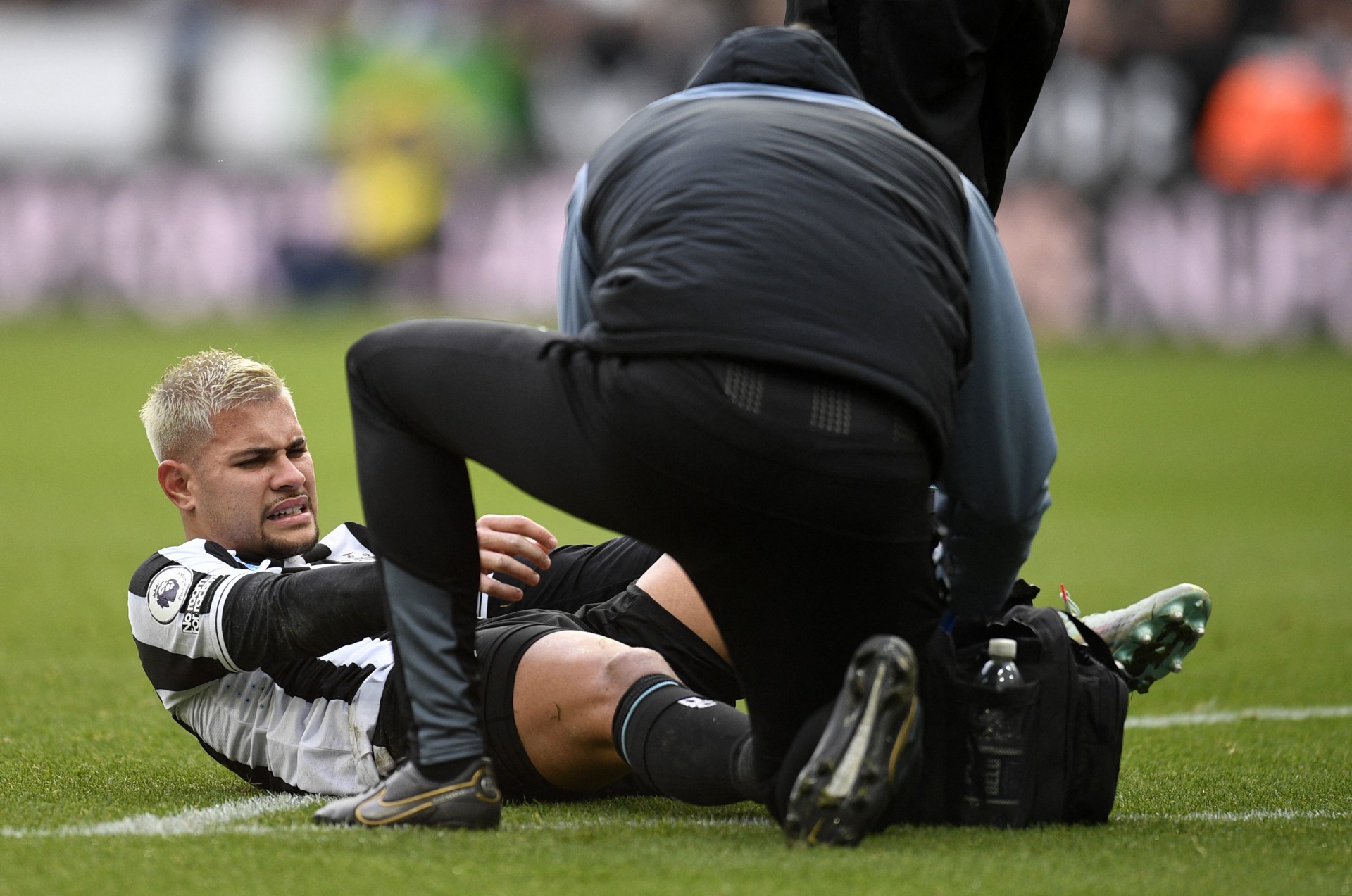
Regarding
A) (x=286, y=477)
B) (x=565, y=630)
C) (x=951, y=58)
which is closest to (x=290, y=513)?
(x=286, y=477)

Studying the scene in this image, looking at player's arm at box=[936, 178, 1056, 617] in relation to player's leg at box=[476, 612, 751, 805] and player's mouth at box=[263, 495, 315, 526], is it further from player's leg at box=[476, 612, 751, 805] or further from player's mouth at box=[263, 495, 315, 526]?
player's mouth at box=[263, 495, 315, 526]

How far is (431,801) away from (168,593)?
0.69 m

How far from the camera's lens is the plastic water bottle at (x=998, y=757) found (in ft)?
9.26

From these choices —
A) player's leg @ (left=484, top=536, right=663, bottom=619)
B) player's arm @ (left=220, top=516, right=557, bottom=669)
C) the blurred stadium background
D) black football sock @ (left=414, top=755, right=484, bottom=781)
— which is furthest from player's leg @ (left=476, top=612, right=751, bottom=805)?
the blurred stadium background

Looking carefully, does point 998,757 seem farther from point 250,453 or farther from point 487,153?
point 487,153

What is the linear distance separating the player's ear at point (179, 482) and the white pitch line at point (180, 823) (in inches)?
23.6

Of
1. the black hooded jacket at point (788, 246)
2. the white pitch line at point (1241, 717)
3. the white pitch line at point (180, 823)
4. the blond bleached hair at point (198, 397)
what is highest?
the black hooded jacket at point (788, 246)

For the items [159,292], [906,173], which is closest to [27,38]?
[159,292]

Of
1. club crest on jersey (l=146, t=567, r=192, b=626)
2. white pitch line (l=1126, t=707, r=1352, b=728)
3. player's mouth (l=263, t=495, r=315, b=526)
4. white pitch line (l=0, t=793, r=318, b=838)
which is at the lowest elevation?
white pitch line (l=1126, t=707, r=1352, b=728)

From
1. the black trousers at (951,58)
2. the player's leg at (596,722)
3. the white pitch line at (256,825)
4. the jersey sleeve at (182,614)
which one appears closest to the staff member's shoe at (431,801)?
the white pitch line at (256,825)

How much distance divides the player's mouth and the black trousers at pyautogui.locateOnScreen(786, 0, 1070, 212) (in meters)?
1.33

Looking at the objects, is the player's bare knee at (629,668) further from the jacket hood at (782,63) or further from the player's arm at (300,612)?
the jacket hood at (782,63)

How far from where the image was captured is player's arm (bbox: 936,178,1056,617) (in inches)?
105

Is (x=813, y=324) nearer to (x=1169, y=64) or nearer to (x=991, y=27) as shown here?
(x=991, y=27)
